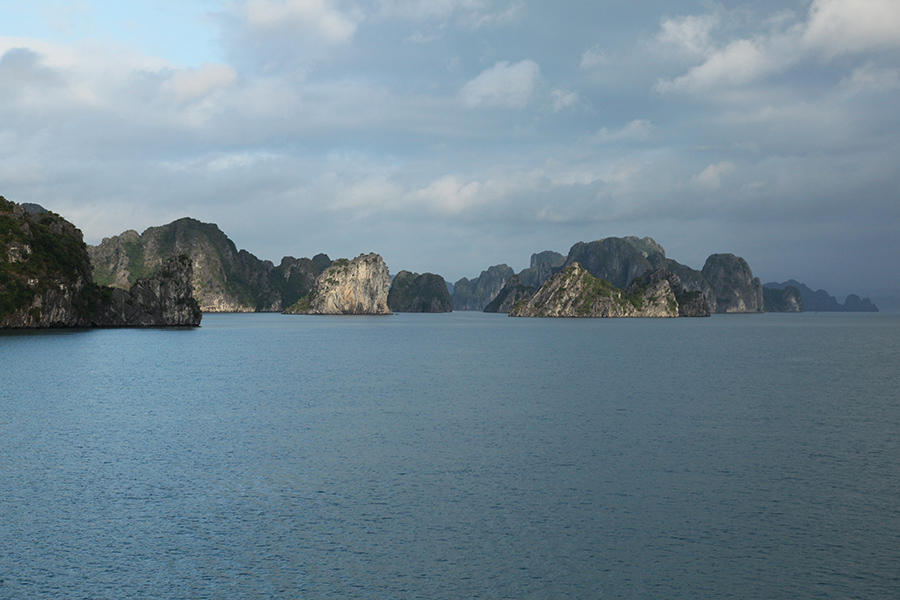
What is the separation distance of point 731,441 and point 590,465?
13.4m

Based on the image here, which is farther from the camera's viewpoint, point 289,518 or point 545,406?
point 545,406

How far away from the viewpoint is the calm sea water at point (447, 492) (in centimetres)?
2336

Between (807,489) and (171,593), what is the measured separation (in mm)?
29610

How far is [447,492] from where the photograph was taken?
3375cm

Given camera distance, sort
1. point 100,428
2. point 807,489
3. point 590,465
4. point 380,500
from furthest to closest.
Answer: point 100,428 → point 590,465 → point 807,489 → point 380,500

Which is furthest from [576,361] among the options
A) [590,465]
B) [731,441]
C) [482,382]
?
[590,465]

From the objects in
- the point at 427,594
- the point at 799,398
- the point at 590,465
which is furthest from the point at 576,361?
the point at 427,594

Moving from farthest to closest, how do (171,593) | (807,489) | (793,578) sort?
1. (807,489)
2. (793,578)
3. (171,593)

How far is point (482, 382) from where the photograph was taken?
83.0m

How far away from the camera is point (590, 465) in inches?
1563

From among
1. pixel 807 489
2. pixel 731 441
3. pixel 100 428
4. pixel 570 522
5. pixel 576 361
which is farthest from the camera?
pixel 576 361

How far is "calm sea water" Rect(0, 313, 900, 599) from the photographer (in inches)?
920

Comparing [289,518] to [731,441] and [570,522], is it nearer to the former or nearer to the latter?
[570,522]

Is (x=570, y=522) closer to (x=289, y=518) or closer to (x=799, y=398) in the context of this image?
(x=289, y=518)
